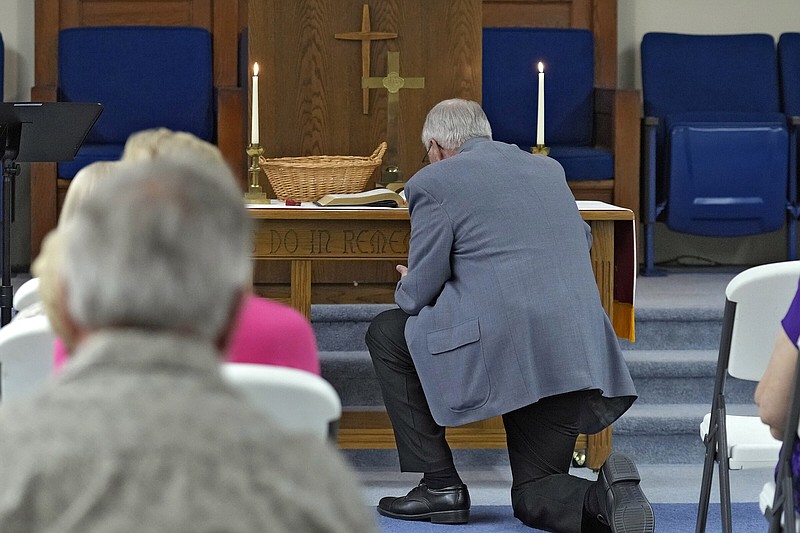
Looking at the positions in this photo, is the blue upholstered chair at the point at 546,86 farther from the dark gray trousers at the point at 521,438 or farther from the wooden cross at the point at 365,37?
the dark gray trousers at the point at 521,438

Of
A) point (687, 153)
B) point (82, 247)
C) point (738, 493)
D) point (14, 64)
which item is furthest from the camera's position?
point (14, 64)

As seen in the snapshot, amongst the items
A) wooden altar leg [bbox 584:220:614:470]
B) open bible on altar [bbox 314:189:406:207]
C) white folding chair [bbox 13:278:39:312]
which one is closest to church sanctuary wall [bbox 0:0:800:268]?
wooden altar leg [bbox 584:220:614:470]

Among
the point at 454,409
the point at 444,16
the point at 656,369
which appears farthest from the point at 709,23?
the point at 454,409

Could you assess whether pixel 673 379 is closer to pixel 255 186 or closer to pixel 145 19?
pixel 255 186

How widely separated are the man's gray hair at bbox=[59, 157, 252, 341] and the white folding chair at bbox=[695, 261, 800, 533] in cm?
164

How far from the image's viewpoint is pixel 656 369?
4406 millimetres

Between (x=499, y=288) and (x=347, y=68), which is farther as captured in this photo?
(x=347, y=68)

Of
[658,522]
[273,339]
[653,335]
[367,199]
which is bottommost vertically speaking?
[658,522]

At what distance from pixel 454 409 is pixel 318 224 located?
80 centimetres

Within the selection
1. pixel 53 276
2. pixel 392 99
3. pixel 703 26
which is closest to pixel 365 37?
pixel 392 99

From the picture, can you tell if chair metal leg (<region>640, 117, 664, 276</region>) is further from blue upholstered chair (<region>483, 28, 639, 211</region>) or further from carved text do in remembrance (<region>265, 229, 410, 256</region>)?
carved text do in remembrance (<region>265, 229, 410, 256</region>)

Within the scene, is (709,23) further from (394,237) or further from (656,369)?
(394,237)

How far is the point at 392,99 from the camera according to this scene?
451 centimetres

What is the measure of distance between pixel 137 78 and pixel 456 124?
2974 millimetres
